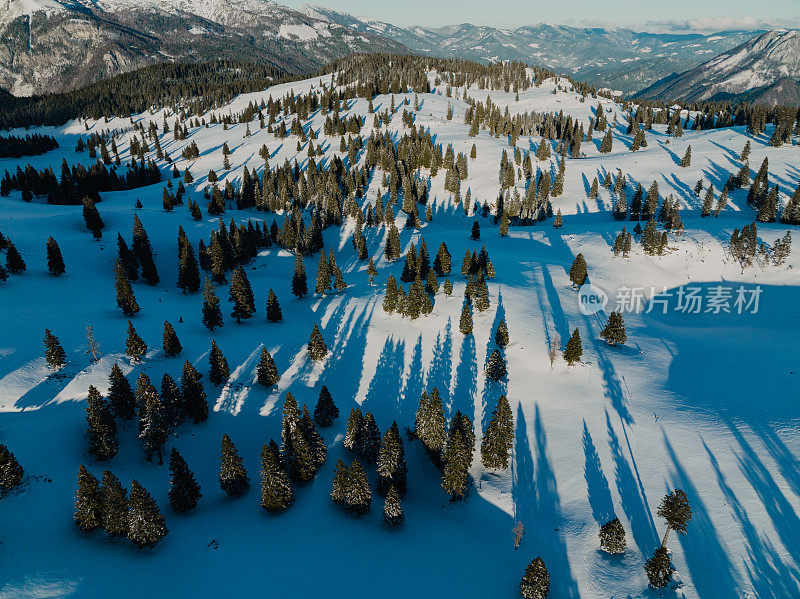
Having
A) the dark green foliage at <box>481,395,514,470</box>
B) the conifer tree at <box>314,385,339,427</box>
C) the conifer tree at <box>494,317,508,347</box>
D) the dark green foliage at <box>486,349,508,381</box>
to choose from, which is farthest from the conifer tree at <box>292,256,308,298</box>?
the dark green foliage at <box>481,395,514,470</box>

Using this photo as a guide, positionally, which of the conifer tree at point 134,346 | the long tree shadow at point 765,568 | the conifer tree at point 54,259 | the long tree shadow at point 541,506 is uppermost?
the conifer tree at point 54,259

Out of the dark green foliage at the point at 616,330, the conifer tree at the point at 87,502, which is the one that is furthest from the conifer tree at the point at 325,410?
the dark green foliage at the point at 616,330


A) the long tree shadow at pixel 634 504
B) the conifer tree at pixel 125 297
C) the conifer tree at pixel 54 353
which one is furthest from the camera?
the conifer tree at pixel 125 297

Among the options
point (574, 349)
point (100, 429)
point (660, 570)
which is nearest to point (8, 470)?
point (100, 429)

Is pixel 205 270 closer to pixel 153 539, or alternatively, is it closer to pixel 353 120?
pixel 153 539

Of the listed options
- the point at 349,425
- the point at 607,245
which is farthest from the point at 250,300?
the point at 607,245

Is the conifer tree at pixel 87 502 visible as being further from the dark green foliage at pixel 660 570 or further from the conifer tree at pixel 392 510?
the dark green foliage at pixel 660 570

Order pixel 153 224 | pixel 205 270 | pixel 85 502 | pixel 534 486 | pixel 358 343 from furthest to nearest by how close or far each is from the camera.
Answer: pixel 153 224, pixel 205 270, pixel 358 343, pixel 534 486, pixel 85 502
